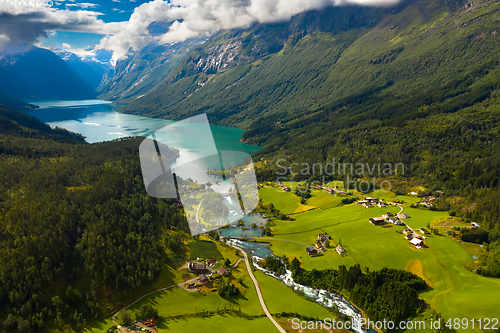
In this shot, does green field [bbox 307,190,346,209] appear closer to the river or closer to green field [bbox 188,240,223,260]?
the river

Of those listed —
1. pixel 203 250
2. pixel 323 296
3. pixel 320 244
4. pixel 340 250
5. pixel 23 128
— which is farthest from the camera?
pixel 23 128

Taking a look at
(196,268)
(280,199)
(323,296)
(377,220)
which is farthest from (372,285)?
(280,199)

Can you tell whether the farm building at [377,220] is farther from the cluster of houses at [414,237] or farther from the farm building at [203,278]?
the farm building at [203,278]

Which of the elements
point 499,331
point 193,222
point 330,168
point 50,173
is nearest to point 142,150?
point 193,222

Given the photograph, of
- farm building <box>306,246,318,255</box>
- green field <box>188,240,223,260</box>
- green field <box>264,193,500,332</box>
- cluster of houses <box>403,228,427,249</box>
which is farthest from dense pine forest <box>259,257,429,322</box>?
green field <box>188,240,223,260</box>

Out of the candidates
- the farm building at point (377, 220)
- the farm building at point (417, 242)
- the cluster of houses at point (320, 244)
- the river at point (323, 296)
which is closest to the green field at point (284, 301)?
the river at point (323, 296)

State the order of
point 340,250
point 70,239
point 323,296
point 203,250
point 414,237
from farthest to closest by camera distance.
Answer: point 203,250 → point 414,237 → point 340,250 → point 70,239 → point 323,296

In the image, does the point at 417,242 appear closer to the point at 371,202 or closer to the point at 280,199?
the point at 371,202
